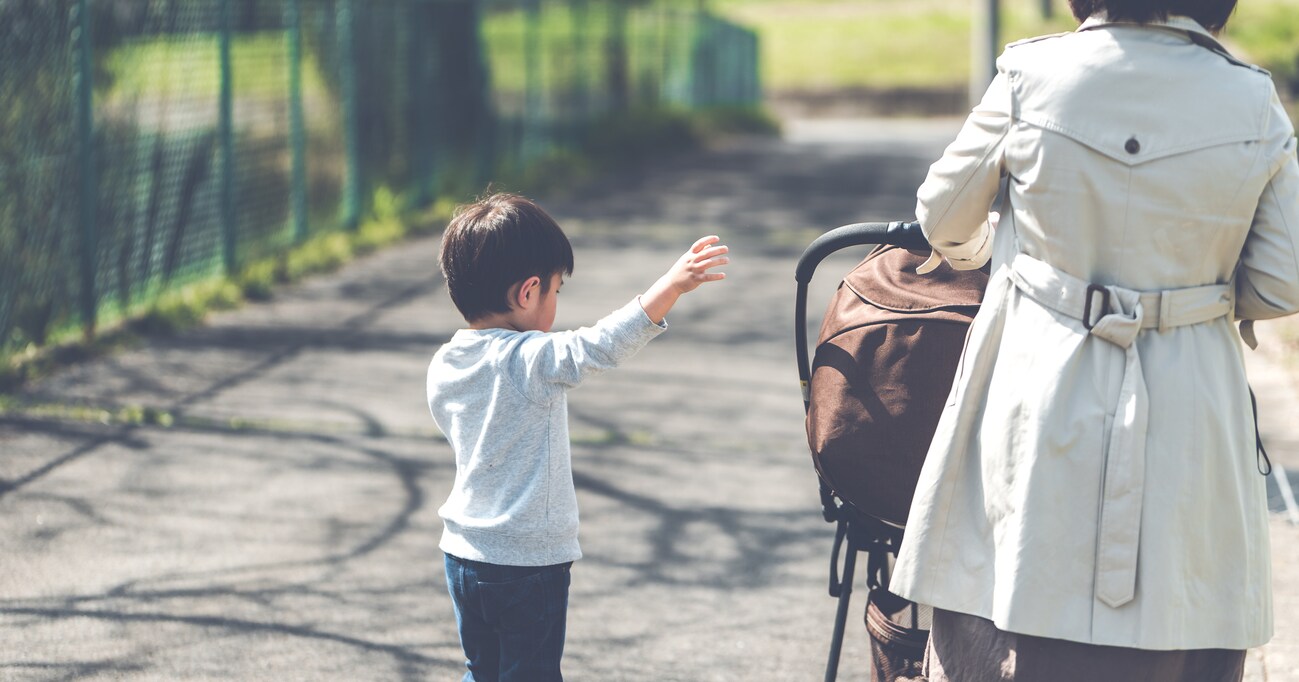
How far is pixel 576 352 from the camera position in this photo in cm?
269

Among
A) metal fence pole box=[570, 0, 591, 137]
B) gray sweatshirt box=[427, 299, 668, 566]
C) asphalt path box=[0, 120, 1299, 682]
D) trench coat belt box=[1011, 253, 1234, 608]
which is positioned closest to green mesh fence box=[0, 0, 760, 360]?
asphalt path box=[0, 120, 1299, 682]

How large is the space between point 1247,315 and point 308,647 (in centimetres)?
259

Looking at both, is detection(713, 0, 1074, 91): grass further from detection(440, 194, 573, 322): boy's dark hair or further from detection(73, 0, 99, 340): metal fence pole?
detection(440, 194, 573, 322): boy's dark hair

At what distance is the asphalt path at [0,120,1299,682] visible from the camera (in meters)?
3.95

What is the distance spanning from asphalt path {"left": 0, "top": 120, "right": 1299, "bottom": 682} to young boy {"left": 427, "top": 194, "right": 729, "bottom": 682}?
3.52 ft

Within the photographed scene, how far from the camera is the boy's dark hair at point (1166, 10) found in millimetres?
Answer: 2352

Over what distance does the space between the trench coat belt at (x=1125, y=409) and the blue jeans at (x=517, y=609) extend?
3.38ft

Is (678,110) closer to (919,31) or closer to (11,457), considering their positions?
(11,457)

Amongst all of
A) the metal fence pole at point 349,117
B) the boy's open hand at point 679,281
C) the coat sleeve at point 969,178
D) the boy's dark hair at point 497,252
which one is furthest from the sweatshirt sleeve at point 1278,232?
the metal fence pole at point 349,117

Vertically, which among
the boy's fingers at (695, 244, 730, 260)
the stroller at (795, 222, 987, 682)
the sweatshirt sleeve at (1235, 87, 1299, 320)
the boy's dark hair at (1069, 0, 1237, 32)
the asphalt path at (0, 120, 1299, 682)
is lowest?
the asphalt path at (0, 120, 1299, 682)

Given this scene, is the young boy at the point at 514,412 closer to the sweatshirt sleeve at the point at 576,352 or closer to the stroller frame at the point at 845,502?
the sweatshirt sleeve at the point at 576,352

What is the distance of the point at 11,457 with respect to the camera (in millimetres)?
5465

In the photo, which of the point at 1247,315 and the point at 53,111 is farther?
the point at 53,111

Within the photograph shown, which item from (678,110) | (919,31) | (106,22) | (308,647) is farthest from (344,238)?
(919,31)
